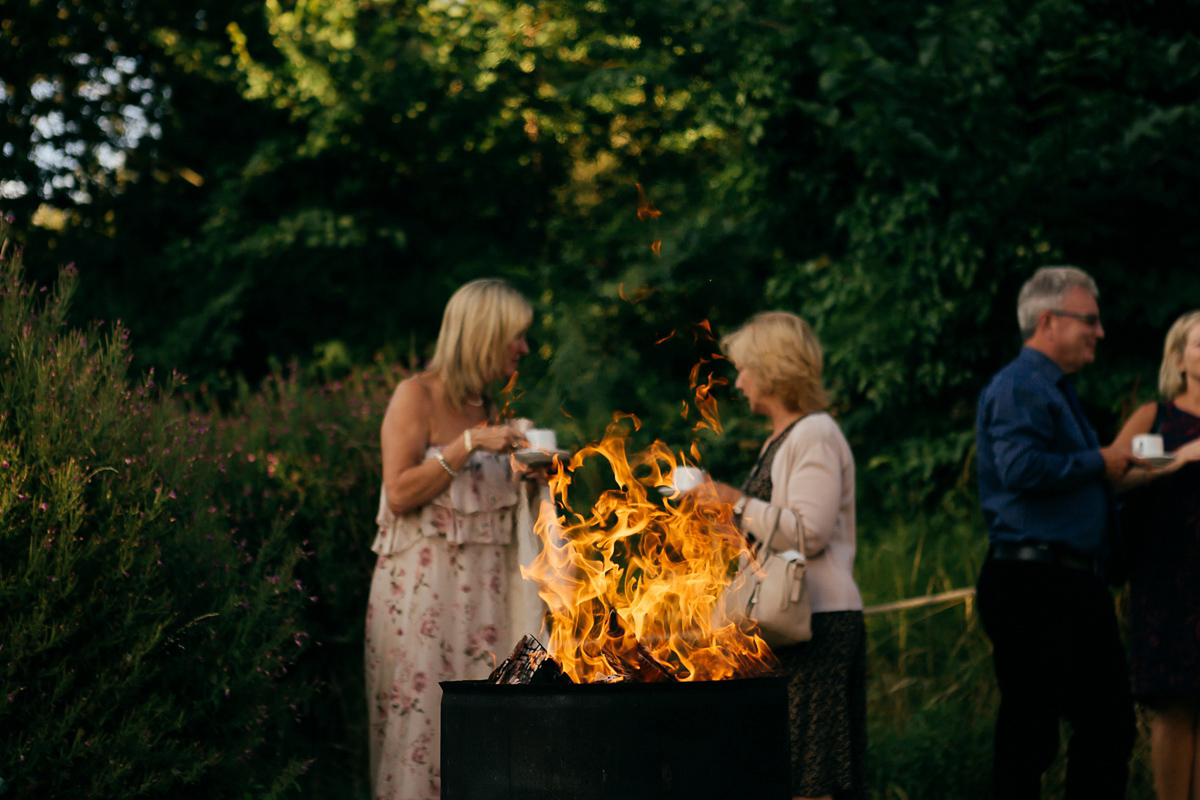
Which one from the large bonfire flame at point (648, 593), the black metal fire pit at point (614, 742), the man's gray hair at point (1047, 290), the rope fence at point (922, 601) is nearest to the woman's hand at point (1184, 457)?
the man's gray hair at point (1047, 290)

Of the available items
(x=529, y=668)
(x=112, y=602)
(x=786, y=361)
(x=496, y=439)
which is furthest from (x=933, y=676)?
(x=112, y=602)

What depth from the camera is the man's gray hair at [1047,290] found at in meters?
4.00

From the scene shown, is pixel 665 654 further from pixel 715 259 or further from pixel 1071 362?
pixel 715 259

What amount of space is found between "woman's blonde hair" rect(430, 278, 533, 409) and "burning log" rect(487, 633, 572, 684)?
1121 millimetres

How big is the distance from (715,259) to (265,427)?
556 cm

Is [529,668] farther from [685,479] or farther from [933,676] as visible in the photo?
[933,676]

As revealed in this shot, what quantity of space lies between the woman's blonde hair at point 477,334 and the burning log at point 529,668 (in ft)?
3.68

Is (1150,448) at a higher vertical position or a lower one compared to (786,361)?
lower

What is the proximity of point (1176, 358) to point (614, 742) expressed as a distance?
2.91 metres

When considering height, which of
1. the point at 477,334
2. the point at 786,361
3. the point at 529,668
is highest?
the point at 477,334

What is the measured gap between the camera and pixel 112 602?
10.3 ft

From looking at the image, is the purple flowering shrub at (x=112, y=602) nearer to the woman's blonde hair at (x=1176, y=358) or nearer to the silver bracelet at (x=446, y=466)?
the silver bracelet at (x=446, y=466)

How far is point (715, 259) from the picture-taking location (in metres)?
9.96

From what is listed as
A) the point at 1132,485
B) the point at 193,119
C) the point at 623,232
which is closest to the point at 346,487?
the point at 1132,485
